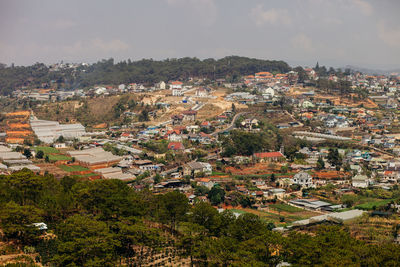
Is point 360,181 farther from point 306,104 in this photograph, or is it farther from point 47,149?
point 47,149

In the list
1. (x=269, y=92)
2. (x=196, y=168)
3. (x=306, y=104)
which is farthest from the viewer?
(x=269, y=92)

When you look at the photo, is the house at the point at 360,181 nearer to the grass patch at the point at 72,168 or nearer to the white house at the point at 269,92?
the grass patch at the point at 72,168

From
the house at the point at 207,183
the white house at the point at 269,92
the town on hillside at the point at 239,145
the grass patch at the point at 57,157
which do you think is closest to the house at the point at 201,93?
the town on hillside at the point at 239,145

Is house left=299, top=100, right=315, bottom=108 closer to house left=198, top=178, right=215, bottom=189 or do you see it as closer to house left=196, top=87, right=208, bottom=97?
house left=196, top=87, right=208, bottom=97

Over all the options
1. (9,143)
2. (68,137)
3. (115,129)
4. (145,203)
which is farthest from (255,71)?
(145,203)

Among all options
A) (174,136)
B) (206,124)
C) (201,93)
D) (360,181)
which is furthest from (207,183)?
(201,93)

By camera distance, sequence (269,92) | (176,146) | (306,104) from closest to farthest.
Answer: (176,146)
(306,104)
(269,92)

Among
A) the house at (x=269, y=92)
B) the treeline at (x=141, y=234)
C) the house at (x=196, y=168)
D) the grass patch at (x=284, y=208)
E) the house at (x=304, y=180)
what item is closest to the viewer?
the treeline at (x=141, y=234)
